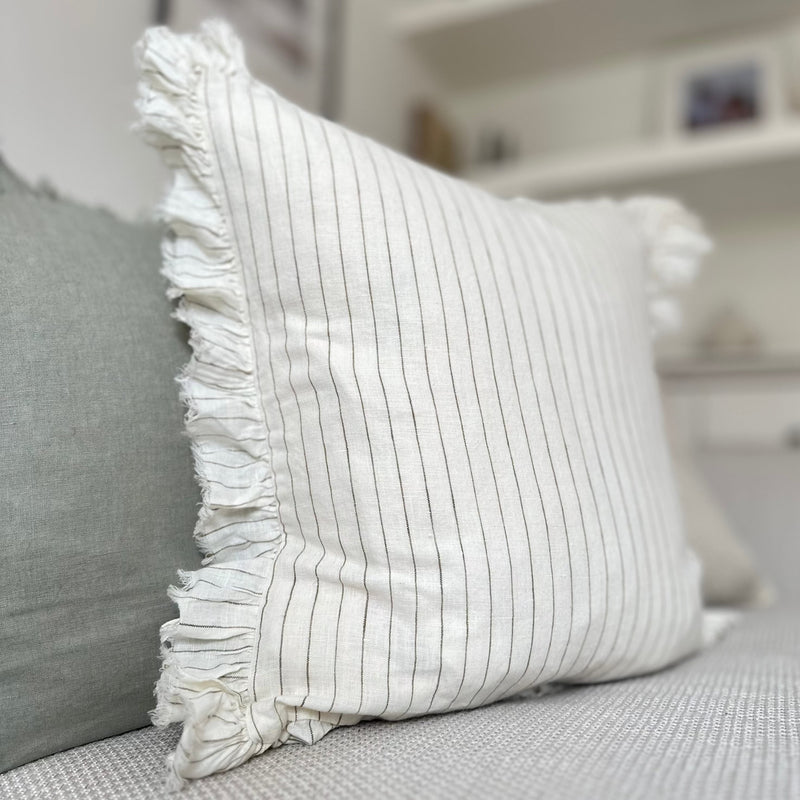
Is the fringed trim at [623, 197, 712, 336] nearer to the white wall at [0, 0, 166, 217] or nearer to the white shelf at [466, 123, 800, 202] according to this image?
the white wall at [0, 0, 166, 217]

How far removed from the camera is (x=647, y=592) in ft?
2.00

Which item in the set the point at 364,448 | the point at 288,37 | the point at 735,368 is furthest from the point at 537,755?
the point at 735,368

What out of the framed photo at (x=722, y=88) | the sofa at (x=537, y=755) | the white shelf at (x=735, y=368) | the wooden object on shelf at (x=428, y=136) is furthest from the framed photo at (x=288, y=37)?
the sofa at (x=537, y=755)

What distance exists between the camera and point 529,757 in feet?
1.49

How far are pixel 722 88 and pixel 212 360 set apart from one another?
6.70ft

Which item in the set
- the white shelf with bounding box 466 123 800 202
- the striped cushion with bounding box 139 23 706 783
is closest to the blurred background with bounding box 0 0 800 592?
the white shelf with bounding box 466 123 800 202

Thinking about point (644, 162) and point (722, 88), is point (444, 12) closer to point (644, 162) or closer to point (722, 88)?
point (644, 162)

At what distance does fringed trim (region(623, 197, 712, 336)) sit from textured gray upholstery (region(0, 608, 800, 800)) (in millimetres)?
397

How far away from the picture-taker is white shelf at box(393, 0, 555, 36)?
205 cm

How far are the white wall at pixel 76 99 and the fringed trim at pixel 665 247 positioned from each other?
26.5 inches

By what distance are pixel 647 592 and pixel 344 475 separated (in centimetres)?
25

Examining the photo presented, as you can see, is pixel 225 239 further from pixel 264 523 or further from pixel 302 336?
pixel 264 523

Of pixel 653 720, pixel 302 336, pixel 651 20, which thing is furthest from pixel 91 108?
pixel 651 20

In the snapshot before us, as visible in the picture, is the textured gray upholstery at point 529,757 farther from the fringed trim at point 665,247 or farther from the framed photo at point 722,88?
Answer: the framed photo at point 722,88
